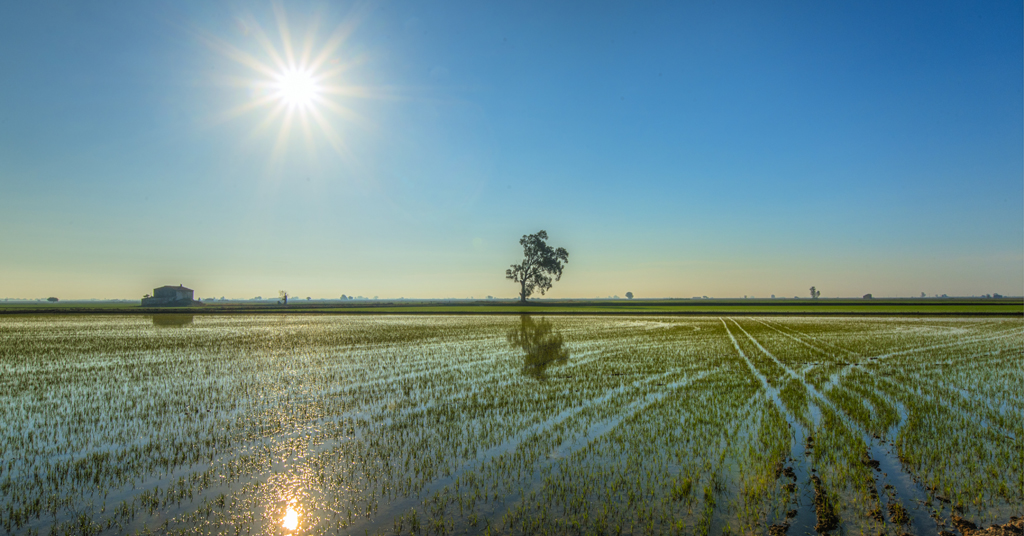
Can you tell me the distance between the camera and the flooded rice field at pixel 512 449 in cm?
645

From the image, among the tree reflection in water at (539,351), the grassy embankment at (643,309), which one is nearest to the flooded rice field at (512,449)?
the tree reflection in water at (539,351)

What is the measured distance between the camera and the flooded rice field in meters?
6.45

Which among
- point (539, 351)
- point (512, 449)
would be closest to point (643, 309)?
point (539, 351)

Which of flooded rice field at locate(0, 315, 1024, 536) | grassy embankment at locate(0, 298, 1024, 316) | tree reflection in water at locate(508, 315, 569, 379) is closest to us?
flooded rice field at locate(0, 315, 1024, 536)

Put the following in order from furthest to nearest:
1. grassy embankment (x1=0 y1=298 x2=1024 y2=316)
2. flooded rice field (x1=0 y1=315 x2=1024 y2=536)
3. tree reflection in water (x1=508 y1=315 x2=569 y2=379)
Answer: grassy embankment (x1=0 y1=298 x2=1024 y2=316)
tree reflection in water (x1=508 y1=315 x2=569 y2=379)
flooded rice field (x1=0 y1=315 x2=1024 y2=536)

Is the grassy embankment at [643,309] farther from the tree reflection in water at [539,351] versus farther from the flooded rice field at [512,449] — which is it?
the flooded rice field at [512,449]

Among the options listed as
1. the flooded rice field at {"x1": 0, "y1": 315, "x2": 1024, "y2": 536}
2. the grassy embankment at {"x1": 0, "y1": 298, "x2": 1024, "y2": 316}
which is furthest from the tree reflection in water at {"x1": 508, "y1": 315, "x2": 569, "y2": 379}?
the grassy embankment at {"x1": 0, "y1": 298, "x2": 1024, "y2": 316}

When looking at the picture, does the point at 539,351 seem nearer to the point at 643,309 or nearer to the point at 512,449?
the point at 512,449

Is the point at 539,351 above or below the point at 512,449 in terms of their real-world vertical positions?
above

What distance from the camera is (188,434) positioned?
1065 cm

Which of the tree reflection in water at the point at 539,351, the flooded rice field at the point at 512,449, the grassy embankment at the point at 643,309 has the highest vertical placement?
the grassy embankment at the point at 643,309

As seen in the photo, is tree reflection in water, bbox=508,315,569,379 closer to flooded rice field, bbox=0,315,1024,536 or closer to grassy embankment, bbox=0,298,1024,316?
flooded rice field, bbox=0,315,1024,536

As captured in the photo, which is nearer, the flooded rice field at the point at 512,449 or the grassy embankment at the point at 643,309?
the flooded rice field at the point at 512,449

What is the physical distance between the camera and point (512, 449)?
9.45 metres
